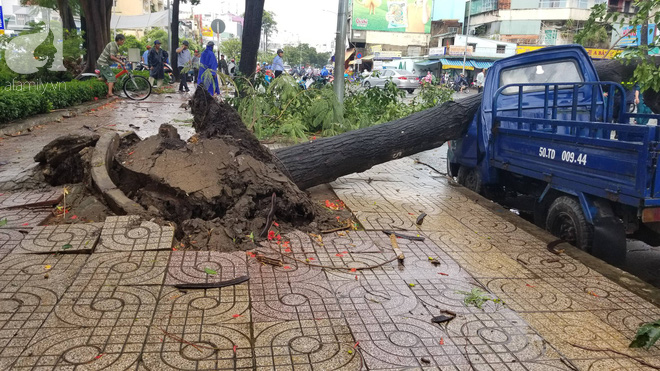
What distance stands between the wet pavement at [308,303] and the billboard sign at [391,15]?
7169 cm

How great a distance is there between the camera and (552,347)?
292 centimetres

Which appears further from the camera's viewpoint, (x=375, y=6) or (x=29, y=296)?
(x=375, y=6)

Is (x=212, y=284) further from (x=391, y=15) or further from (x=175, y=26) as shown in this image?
(x=391, y=15)

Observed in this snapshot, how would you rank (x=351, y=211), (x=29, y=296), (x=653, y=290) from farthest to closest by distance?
(x=351, y=211), (x=653, y=290), (x=29, y=296)

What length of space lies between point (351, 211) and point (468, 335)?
2.70 meters

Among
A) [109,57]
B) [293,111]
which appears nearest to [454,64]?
[109,57]

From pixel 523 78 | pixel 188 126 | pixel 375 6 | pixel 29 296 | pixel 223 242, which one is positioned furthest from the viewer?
pixel 375 6

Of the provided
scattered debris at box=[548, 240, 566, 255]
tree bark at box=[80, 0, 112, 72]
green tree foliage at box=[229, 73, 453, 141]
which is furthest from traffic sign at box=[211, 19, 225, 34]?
scattered debris at box=[548, 240, 566, 255]

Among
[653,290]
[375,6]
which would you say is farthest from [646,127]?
[375,6]

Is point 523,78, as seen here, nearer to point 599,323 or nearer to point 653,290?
point 653,290

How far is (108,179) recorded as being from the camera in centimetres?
495

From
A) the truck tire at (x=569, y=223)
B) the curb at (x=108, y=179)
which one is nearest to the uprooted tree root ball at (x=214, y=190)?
the curb at (x=108, y=179)

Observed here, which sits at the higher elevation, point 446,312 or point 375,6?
point 375,6

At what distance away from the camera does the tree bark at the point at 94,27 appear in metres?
19.0
